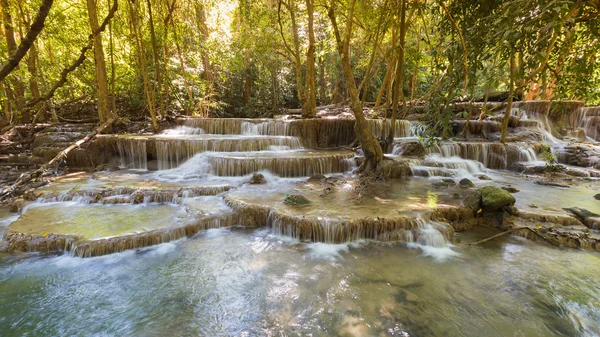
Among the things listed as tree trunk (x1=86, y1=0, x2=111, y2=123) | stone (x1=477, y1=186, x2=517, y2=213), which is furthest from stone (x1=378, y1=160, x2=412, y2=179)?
tree trunk (x1=86, y1=0, x2=111, y2=123)

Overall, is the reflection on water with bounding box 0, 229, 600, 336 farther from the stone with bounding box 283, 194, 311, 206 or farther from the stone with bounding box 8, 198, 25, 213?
the stone with bounding box 8, 198, 25, 213

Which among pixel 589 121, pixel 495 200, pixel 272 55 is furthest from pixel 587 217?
pixel 272 55

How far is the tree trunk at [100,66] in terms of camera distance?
29.6 feet

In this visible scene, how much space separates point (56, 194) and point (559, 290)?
8.69m

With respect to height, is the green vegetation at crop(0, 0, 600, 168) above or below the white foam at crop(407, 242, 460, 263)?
above

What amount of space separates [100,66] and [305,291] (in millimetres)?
10222

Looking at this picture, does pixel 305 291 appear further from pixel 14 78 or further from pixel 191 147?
pixel 14 78

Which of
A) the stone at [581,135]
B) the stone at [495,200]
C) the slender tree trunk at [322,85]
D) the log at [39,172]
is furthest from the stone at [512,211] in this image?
the slender tree trunk at [322,85]

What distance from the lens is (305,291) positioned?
3.51m

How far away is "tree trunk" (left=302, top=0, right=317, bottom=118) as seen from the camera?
34.0 ft

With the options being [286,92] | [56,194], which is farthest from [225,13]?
[56,194]

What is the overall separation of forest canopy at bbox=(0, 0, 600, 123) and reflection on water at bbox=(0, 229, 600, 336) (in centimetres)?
230

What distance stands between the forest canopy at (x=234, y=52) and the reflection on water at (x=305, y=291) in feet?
7.56

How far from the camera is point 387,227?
477 centimetres
